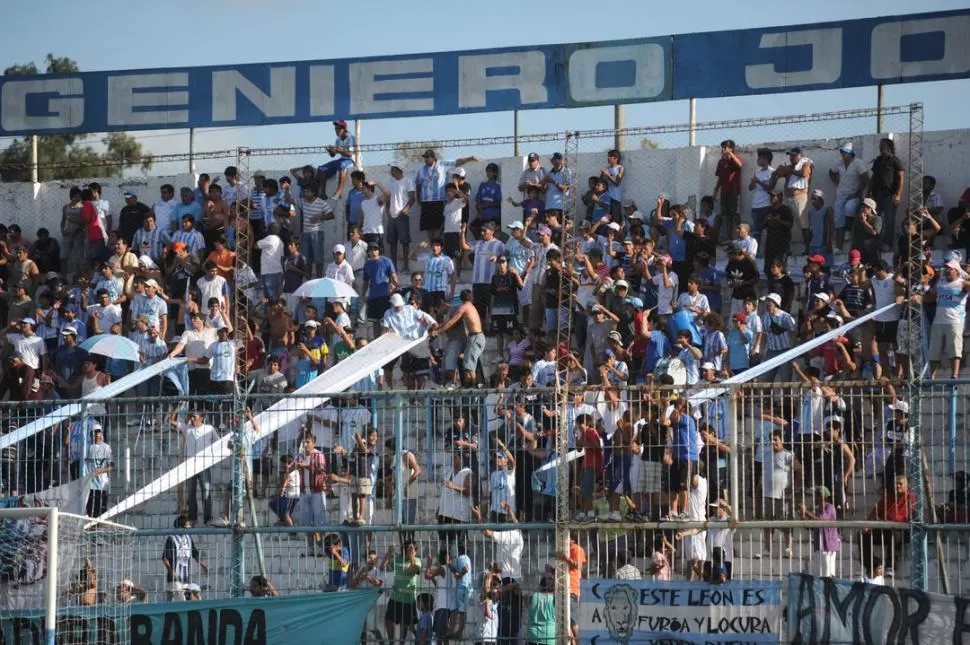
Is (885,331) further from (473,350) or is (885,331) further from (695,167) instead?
(695,167)

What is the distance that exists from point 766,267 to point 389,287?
515cm

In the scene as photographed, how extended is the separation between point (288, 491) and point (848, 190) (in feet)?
36.0

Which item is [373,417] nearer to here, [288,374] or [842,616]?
[842,616]

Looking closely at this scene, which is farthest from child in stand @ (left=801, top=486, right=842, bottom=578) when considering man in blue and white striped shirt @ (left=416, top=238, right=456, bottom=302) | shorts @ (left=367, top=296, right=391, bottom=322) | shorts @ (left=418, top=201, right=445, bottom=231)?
shorts @ (left=418, top=201, right=445, bottom=231)

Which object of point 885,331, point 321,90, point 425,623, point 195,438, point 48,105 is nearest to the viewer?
point 425,623

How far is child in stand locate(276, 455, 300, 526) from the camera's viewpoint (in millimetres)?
15094

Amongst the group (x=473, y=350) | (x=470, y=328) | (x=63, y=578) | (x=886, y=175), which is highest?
(x=886, y=175)

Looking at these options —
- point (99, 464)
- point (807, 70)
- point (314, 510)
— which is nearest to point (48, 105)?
point (807, 70)

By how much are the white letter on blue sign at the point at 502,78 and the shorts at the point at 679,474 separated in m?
13.0

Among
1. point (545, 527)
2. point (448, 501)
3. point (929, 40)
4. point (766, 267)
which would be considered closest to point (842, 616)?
point (545, 527)

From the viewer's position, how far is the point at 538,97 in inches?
1038

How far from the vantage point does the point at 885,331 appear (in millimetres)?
20203

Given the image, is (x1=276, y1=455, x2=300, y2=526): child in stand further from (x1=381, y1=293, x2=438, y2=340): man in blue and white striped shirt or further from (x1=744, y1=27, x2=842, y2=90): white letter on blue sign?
(x1=744, y1=27, x2=842, y2=90): white letter on blue sign

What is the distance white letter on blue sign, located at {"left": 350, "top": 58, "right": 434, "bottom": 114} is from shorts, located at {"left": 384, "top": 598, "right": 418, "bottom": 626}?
13.4 metres
